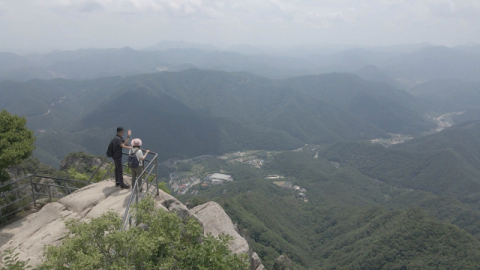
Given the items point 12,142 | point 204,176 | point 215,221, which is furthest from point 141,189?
point 204,176

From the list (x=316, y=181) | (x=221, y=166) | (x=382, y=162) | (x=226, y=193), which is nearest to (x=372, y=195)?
(x=316, y=181)

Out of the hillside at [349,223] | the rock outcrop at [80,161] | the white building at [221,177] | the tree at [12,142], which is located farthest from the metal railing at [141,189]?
the white building at [221,177]

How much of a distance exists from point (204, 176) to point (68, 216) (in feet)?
471

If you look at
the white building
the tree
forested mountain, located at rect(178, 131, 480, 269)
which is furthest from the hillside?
the tree

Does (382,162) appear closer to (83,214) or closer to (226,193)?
(226,193)

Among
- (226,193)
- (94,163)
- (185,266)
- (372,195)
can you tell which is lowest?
(372,195)

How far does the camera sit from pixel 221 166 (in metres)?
174

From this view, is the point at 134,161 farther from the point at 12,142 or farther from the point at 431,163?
the point at 431,163

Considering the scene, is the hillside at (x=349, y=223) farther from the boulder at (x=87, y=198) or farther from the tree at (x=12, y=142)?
the tree at (x=12, y=142)

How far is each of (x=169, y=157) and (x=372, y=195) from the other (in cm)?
12734

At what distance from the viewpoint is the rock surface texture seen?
12562 mm

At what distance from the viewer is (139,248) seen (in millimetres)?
7820

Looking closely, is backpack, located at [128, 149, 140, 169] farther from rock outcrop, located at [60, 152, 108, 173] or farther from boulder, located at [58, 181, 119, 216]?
rock outcrop, located at [60, 152, 108, 173]

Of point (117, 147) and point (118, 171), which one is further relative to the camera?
point (118, 171)
